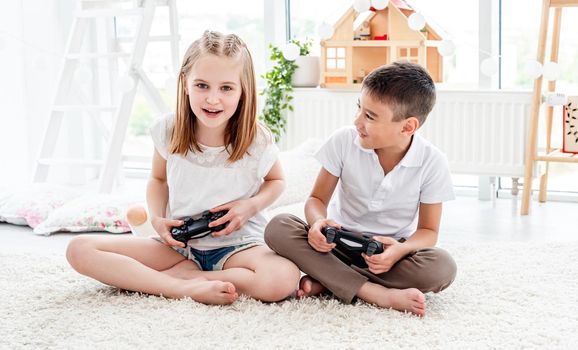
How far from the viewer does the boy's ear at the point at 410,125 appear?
1.89m

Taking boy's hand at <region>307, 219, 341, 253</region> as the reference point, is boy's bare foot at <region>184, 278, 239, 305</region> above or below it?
below

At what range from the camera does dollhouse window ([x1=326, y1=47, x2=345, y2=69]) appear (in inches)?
138

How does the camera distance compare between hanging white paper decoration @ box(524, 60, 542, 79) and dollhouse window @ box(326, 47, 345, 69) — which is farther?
dollhouse window @ box(326, 47, 345, 69)

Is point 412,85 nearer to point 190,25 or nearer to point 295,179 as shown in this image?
point 295,179

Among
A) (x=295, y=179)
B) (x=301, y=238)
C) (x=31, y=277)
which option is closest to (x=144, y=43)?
(x=295, y=179)

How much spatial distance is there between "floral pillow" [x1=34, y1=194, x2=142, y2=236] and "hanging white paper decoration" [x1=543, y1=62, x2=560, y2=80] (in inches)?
62.2

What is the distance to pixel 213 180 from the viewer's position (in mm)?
1989

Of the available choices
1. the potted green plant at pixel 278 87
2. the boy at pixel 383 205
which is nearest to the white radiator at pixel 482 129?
the potted green plant at pixel 278 87

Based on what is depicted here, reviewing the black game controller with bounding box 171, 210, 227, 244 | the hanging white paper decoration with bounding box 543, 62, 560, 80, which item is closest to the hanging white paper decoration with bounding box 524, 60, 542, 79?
the hanging white paper decoration with bounding box 543, 62, 560, 80

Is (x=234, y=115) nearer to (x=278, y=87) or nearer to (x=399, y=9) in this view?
(x=399, y=9)

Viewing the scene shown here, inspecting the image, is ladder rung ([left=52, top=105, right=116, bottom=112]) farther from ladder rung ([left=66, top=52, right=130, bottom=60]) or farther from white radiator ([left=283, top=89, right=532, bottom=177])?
white radiator ([left=283, top=89, right=532, bottom=177])

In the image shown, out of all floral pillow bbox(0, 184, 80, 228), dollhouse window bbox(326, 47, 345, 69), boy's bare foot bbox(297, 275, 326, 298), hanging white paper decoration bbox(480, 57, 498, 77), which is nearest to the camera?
boy's bare foot bbox(297, 275, 326, 298)

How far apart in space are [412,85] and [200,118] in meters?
0.50

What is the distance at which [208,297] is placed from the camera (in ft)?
5.98
